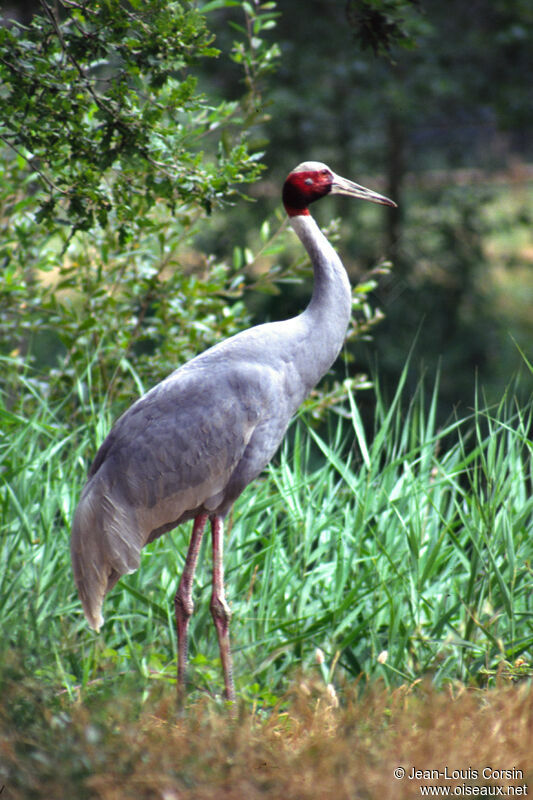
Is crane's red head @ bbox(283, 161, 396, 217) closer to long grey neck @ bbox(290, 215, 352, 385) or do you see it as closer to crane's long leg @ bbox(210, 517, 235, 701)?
long grey neck @ bbox(290, 215, 352, 385)

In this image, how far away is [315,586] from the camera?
3908 mm

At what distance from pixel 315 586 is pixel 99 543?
43.7 inches

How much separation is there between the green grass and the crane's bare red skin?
38.1 inches

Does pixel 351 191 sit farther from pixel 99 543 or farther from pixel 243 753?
pixel 243 753

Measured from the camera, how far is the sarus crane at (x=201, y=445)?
3.15 m

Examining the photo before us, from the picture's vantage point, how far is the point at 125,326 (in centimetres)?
485

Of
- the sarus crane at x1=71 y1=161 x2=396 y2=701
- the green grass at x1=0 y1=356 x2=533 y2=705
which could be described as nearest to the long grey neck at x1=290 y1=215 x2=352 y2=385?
the sarus crane at x1=71 y1=161 x2=396 y2=701

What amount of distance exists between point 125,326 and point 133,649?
206 cm

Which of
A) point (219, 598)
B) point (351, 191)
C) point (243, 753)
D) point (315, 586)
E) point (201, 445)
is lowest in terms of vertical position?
point (315, 586)

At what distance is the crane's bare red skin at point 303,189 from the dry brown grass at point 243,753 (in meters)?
1.77

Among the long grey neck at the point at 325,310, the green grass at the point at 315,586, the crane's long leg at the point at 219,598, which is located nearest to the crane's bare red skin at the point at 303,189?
the long grey neck at the point at 325,310

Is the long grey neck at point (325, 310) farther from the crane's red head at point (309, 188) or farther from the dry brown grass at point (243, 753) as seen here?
the dry brown grass at point (243, 753)

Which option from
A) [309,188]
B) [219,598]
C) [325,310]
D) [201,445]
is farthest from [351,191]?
[219,598]

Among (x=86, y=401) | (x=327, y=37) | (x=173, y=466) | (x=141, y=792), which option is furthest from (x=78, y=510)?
(x=327, y=37)
